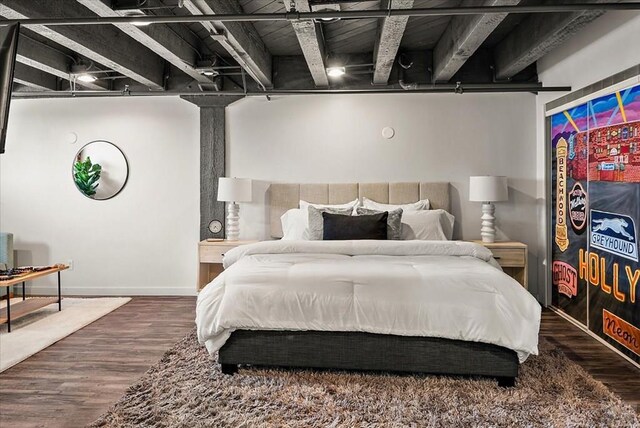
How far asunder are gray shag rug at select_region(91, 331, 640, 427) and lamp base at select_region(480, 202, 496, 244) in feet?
6.08

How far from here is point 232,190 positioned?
194 inches

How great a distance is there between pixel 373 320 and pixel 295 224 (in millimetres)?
2136

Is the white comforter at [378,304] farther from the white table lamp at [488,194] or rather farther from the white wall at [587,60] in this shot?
the white wall at [587,60]

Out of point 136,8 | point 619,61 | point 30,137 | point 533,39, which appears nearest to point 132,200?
point 30,137

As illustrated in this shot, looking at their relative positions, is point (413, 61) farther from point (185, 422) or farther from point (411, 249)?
point (185, 422)

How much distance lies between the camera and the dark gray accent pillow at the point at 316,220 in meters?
4.43

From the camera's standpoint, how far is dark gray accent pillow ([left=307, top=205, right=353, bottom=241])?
4426mm

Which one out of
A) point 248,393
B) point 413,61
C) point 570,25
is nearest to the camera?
point 248,393

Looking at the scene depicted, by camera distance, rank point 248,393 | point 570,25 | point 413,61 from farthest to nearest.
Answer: point 413,61 < point 570,25 < point 248,393

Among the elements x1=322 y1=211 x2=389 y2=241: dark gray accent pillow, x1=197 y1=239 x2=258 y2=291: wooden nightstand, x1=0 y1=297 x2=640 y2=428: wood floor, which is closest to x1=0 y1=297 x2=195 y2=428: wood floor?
x1=0 y1=297 x2=640 y2=428: wood floor

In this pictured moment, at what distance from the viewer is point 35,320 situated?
4.31 metres

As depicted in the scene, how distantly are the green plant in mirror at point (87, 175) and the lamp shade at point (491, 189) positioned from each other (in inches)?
170

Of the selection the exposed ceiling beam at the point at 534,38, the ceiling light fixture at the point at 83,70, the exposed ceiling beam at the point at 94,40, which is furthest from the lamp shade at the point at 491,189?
the ceiling light fixture at the point at 83,70

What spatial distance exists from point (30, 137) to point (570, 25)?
5.78 metres
